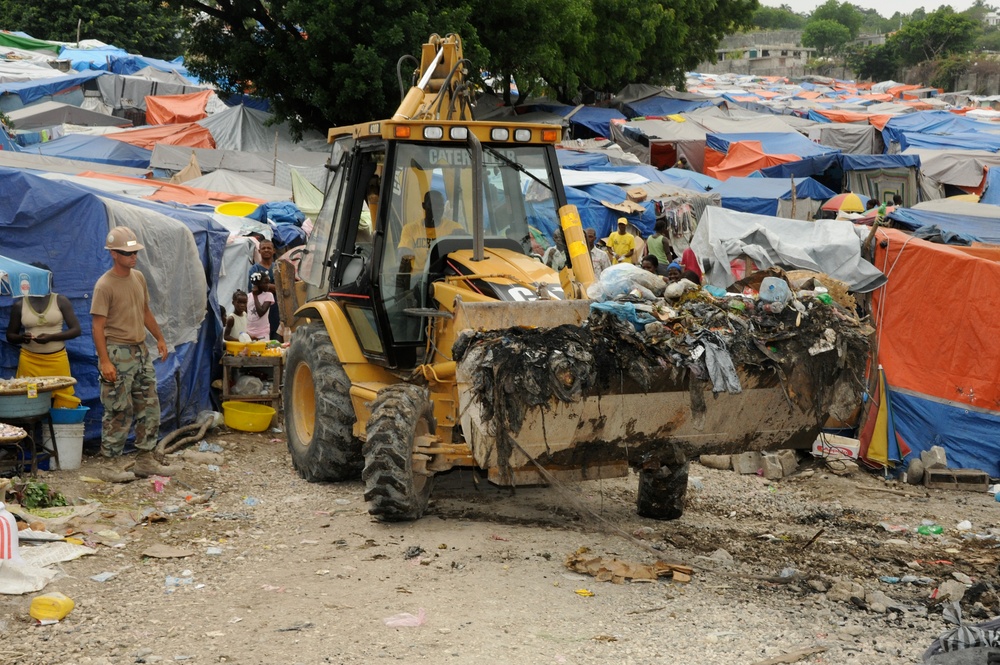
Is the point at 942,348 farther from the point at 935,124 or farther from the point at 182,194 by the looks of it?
the point at 935,124

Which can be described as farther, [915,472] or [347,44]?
[347,44]

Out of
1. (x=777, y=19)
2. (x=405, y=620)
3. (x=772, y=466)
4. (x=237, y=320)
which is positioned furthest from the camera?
(x=777, y=19)

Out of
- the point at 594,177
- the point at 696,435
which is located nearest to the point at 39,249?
the point at 696,435

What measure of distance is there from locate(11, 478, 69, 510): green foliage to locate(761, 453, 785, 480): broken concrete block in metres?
6.42

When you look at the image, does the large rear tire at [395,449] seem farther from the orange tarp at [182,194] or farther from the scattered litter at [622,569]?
the orange tarp at [182,194]

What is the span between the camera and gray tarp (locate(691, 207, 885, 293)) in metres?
11.3

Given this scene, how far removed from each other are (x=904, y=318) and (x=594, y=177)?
39.4 feet

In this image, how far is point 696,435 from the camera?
6590 millimetres

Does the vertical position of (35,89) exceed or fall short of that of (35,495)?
it exceeds it

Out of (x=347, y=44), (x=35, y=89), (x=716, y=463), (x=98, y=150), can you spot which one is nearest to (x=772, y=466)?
(x=716, y=463)

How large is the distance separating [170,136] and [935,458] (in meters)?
21.2

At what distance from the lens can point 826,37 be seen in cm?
11294

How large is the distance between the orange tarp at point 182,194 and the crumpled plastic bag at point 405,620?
11.5 metres

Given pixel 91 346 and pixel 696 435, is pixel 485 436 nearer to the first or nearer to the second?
pixel 696 435
